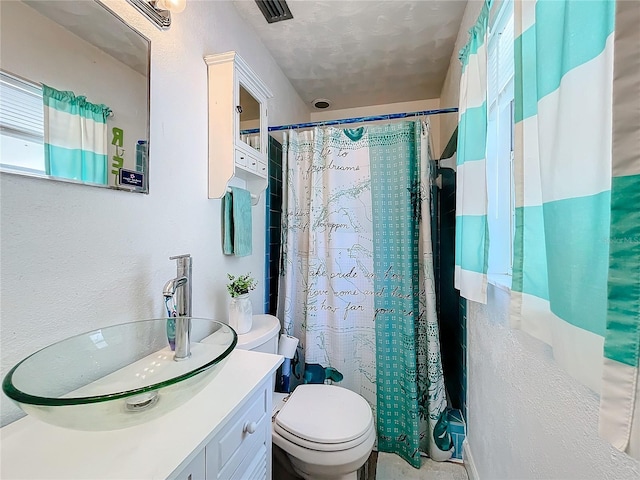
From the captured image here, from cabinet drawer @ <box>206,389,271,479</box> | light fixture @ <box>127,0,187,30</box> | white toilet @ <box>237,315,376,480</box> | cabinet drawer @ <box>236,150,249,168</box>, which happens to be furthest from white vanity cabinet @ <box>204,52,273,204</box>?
cabinet drawer @ <box>206,389,271,479</box>

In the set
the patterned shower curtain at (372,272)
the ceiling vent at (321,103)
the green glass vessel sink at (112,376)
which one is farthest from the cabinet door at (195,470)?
the ceiling vent at (321,103)

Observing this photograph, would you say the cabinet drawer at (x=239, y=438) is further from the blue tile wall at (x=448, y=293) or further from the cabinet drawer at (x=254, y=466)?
the blue tile wall at (x=448, y=293)

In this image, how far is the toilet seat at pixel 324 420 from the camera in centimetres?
114

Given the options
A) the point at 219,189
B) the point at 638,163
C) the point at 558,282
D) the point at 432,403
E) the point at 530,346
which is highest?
the point at 219,189

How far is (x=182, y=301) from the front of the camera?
955 millimetres

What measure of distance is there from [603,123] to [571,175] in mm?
85

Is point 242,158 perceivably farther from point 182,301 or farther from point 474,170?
point 474,170

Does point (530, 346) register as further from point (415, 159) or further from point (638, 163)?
point (415, 159)

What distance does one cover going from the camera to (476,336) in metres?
1.32

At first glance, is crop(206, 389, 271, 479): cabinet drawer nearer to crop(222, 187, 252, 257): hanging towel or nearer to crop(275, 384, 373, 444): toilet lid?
crop(275, 384, 373, 444): toilet lid

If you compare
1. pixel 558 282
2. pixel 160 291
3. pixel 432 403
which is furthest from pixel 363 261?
pixel 558 282

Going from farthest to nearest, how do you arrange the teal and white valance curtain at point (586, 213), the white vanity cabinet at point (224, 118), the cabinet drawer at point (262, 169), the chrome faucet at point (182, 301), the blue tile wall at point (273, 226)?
the blue tile wall at point (273, 226) < the cabinet drawer at point (262, 169) < the white vanity cabinet at point (224, 118) < the chrome faucet at point (182, 301) < the teal and white valance curtain at point (586, 213)

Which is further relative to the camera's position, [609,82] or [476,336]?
[476,336]

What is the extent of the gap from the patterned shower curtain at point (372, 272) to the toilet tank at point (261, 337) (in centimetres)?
33
